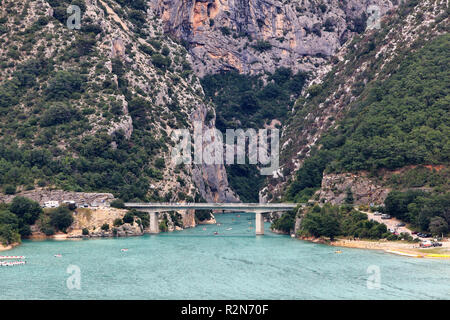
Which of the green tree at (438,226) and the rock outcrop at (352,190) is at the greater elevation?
the rock outcrop at (352,190)

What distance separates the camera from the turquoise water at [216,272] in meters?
97.1

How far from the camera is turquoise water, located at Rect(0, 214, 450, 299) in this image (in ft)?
319

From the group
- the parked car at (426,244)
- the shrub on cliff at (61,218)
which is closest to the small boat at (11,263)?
the shrub on cliff at (61,218)

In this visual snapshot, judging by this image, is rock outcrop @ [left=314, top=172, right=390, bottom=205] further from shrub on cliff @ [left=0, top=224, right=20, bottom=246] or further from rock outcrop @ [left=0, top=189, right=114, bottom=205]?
shrub on cliff @ [left=0, top=224, right=20, bottom=246]

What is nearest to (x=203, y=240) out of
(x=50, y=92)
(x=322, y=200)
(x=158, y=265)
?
(x=322, y=200)

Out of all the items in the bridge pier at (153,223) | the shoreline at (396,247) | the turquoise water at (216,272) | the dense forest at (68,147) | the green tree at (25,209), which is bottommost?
the turquoise water at (216,272)

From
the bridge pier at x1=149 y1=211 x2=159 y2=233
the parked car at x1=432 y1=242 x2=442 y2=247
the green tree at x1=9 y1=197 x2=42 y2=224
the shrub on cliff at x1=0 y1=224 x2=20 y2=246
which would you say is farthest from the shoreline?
the shrub on cliff at x1=0 y1=224 x2=20 y2=246

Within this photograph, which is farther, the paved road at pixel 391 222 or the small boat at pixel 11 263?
the paved road at pixel 391 222

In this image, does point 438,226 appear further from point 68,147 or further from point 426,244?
point 68,147

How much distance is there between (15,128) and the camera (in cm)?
18875

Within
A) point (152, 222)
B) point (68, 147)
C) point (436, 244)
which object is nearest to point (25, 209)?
point (152, 222)

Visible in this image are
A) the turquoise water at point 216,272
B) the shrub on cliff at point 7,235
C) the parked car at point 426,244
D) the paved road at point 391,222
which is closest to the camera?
the turquoise water at point 216,272

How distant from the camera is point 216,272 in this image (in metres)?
113

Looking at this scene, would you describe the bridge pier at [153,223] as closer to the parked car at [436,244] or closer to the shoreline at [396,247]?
the shoreline at [396,247]
